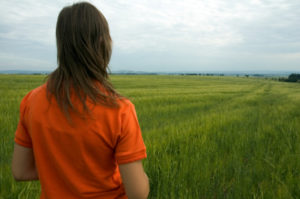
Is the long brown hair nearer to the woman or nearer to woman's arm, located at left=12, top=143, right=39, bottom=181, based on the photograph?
the woman

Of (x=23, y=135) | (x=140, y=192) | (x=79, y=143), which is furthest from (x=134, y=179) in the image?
Answer: (x=23, y=135)

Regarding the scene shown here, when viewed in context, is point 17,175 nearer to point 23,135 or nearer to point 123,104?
point 23,135

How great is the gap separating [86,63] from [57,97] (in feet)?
0.54

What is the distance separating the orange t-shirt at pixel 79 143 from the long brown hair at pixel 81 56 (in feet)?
0.12

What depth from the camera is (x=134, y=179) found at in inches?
30.9

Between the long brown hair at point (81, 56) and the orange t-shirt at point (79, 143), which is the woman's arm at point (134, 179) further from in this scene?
the long brown hair at point (81, 56)

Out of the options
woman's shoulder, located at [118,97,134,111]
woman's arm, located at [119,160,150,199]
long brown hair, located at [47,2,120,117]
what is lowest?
woman's arm, located at [119,160,150,199]

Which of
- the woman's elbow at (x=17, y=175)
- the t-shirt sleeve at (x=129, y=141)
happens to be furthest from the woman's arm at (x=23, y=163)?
the t-shirt sleeve at (x=129, y=141)

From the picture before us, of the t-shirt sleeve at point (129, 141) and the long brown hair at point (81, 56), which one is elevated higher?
the long brown hair at point (81, 56)

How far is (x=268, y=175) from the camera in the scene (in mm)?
2070

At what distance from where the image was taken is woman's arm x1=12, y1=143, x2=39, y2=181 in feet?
2.98

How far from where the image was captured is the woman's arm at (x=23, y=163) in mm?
908

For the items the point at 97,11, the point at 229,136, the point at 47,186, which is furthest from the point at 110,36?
the point at 229,136

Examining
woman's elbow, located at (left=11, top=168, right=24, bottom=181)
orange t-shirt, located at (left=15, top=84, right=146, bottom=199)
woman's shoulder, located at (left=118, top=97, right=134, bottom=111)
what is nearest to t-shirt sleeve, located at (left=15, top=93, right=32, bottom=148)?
orange t-shirt, located at (left=15, top=84, right=146, bottom=199)
